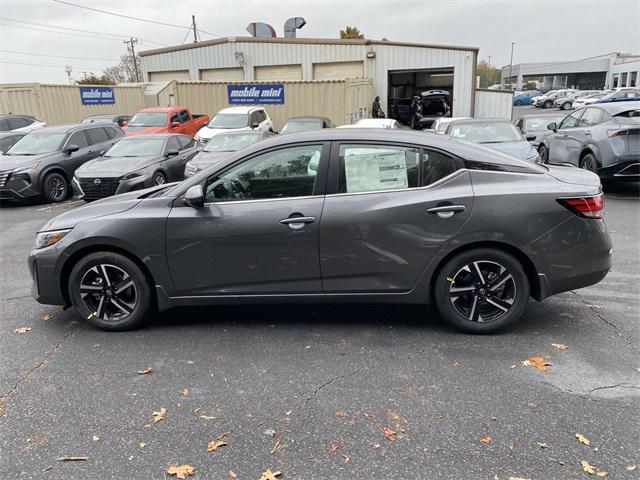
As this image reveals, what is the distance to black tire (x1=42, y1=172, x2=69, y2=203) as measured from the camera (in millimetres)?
11055

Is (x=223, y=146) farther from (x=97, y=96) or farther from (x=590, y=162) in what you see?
(x=97, y=96)

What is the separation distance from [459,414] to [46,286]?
3.43 metres

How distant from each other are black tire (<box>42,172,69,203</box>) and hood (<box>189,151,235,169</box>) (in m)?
3.01

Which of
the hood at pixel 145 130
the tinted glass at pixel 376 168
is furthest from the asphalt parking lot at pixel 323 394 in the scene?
the hood at pixel 145 130

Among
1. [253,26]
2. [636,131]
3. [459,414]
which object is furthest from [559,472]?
[253,26]

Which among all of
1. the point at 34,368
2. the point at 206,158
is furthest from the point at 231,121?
the point at 34,368

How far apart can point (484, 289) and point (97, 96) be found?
2410 centimetres

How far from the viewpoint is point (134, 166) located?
33.9ft

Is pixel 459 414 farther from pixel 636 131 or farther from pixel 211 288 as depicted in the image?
pixel 636 131

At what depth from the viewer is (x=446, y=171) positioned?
13.1ft

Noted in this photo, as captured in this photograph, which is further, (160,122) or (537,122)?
(160,122)

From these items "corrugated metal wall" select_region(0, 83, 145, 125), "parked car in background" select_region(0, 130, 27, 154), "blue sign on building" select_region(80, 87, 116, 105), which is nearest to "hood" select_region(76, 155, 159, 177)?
"parked car in background" select_region(0, 130, 27, 154)

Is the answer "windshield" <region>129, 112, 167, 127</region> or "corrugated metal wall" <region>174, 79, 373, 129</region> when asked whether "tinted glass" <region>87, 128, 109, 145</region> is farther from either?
"corrugated metal wall" <region>174, 79, 373, 129</region>

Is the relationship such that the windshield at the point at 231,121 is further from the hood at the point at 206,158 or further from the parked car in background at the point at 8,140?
the parked car in background at the point at 8,140
